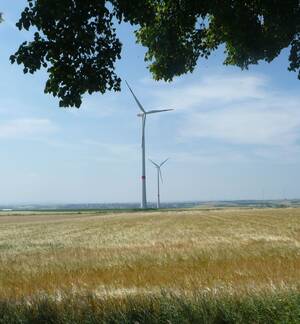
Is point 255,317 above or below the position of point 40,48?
below

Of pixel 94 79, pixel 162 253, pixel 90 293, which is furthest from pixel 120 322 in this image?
pixel 162 253

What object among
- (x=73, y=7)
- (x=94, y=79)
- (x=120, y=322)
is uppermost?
(x=73, y=7)

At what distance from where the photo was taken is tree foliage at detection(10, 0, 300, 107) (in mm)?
9664

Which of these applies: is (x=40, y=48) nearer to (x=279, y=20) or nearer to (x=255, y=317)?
(x=279, y=20)

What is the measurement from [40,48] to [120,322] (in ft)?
17.4

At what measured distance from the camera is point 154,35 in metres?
12.0

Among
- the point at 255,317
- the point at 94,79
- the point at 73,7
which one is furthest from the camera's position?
the point at 94,79

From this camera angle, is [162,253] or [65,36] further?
[162,253]

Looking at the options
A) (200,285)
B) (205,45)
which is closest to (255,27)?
(205,45)

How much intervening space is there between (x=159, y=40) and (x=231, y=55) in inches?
92.3

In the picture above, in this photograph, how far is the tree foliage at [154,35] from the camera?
9664 millimetres

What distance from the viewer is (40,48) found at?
9828mm

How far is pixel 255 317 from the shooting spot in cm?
723

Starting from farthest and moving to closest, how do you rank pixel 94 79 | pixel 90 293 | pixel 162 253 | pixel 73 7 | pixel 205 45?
pixel 162 253 → pixel 205 45 → pixel 94 79 → pixel 73 7 → pixel 90 293
